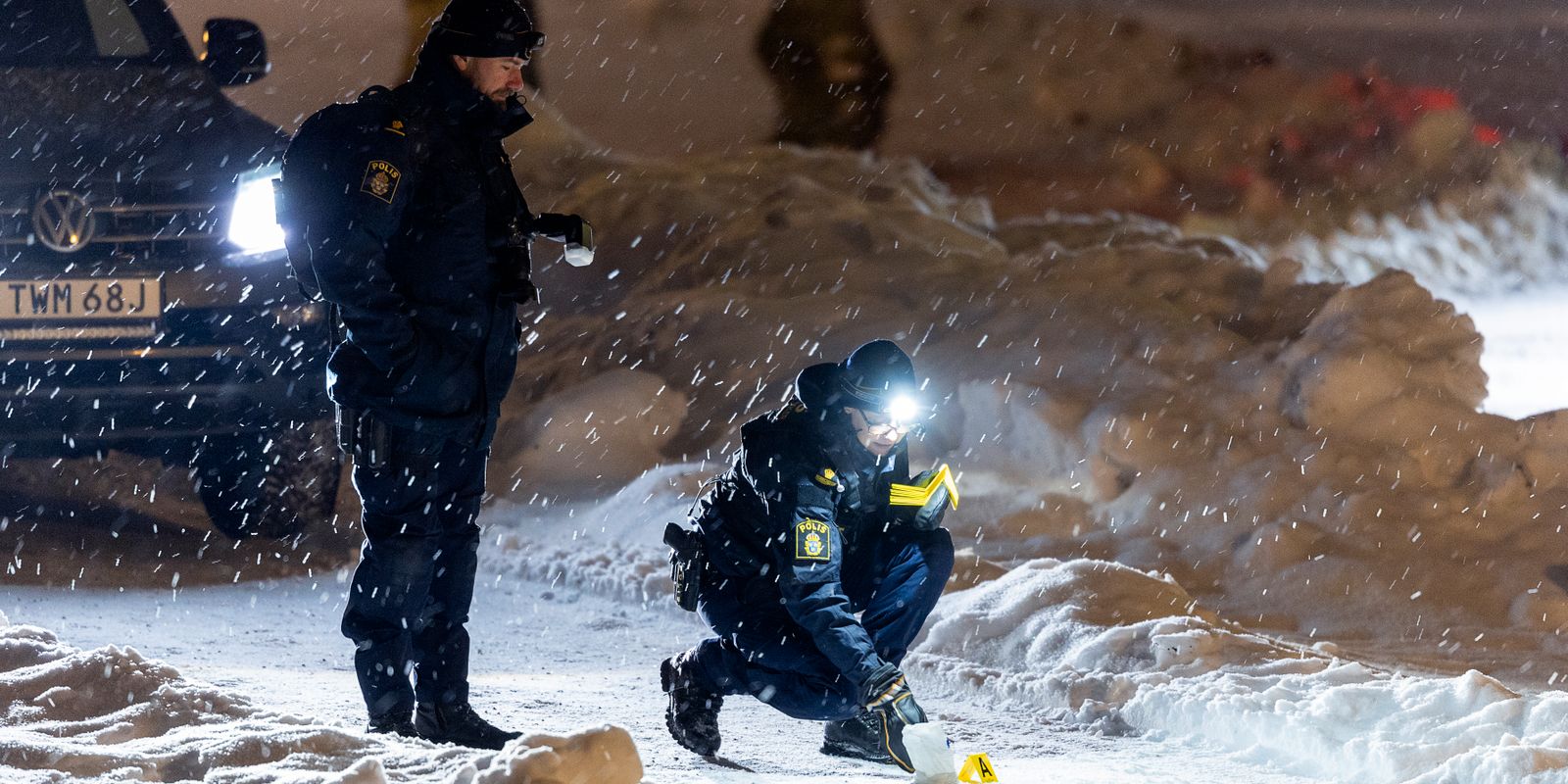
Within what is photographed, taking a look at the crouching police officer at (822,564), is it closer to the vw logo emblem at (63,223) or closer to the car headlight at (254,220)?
the car headlight at (254,220)

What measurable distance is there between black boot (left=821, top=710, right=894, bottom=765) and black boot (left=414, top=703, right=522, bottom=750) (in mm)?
757

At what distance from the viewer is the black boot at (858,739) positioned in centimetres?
348

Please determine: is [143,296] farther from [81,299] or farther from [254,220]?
[254,220]

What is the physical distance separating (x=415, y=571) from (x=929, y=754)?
1.10 meters

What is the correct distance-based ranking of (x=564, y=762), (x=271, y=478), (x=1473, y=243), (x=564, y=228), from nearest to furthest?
(x=564, y=762)
(x=564, y=228)
(x=271, y=478)
(x=1473, y=243)

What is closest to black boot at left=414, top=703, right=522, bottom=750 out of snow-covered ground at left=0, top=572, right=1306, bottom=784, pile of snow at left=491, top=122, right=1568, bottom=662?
snow-covered ground at left=0, top=572, right=1306, bottom=784

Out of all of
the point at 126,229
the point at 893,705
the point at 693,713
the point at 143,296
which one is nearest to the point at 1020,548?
the point at 693,713

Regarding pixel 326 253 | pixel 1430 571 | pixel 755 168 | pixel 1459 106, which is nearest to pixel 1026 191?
pixel 755 168

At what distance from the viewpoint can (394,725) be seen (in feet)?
10.7

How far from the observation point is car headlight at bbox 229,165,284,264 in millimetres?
5039

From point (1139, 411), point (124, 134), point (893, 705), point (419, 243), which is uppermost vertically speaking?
point (124, 134)

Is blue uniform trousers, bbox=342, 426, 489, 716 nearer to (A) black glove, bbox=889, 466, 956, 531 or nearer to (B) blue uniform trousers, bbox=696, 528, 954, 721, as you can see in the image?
(B) blue uniform trousers, bbox=696, 528, 954, 721

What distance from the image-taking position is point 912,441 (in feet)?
23.6

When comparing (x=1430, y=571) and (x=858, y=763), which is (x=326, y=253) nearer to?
(x=858, y=763)
